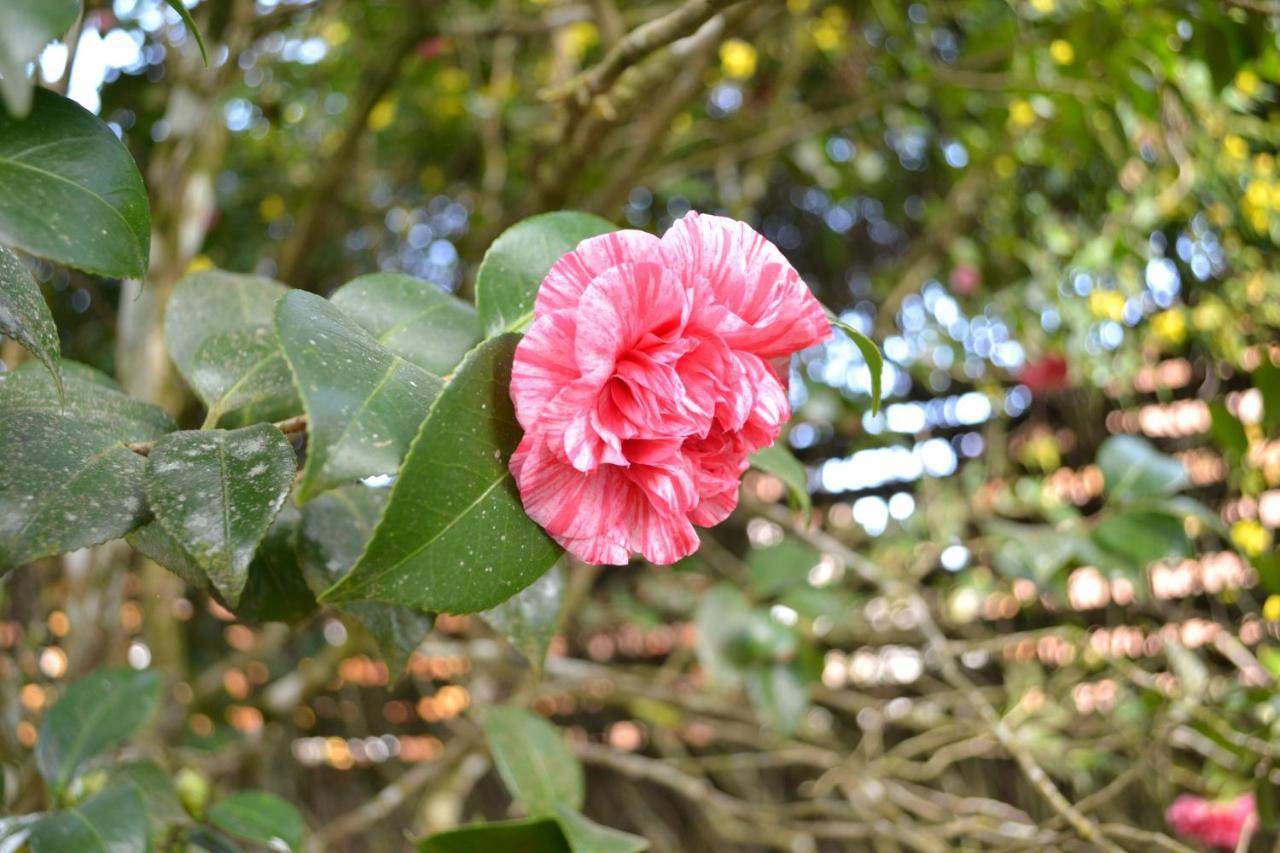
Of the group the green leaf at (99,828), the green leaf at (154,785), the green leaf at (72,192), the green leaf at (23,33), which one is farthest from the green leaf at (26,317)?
the green leaf at (154,785)

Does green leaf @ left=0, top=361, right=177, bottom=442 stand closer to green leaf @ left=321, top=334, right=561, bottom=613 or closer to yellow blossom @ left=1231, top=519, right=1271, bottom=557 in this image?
green leaf @ left=321, top=334, right=561, bottom=613

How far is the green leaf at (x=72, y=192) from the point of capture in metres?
0.42

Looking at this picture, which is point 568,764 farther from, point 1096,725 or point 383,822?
point 383,822

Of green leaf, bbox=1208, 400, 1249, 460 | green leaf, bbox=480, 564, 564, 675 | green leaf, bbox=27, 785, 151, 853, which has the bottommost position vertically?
green leaf, bbox=1208, 400, 1249, 460

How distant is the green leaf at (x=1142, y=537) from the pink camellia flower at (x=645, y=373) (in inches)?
32.7

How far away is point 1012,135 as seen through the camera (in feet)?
5.93

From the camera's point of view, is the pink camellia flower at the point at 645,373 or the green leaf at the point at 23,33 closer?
the green leaf at the point at 23,33

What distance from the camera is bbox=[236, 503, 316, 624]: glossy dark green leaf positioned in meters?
0.57

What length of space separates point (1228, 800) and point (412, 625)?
1028 mm

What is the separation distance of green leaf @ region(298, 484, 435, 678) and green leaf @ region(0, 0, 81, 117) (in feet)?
0.96

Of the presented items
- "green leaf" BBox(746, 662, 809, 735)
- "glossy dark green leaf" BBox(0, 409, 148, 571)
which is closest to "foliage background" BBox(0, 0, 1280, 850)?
"green leaf" BBox(746, 662, 809, 735)

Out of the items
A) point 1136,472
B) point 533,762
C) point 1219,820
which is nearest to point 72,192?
point 533,762

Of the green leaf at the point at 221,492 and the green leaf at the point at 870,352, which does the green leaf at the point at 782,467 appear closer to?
the green leaf at the point at 870,352

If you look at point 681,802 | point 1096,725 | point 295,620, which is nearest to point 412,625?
point 295,620
